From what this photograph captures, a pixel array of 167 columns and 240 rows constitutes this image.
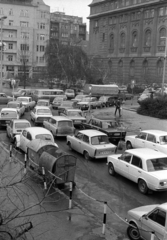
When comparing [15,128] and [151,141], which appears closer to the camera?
[151,141]

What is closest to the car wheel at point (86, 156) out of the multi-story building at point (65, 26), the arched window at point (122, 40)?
the arched window at point (122, 40)

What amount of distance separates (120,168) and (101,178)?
0.98 m

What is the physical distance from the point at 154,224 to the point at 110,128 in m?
13.2

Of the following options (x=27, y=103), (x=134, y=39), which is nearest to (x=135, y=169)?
(x=27, y=103)

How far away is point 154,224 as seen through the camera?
8.38 m

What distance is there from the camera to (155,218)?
845 cm

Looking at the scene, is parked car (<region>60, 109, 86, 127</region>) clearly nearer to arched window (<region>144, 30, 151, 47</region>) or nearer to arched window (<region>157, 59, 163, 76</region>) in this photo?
arched window (<region>157, 59, 163, 76</region>)

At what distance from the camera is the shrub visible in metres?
31.6

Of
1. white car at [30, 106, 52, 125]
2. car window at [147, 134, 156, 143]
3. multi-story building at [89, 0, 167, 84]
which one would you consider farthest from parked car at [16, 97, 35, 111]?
multi-story building at [89, 0, 167, 84]

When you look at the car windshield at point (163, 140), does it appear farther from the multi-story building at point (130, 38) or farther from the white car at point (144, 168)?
the multi-story building at point (130, 38)

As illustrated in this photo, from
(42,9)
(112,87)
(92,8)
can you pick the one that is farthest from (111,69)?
(112,87)

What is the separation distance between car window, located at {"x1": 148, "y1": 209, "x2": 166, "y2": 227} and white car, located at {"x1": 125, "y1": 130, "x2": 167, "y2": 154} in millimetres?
8703

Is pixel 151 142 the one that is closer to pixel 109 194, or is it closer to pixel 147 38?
pixel 109 194

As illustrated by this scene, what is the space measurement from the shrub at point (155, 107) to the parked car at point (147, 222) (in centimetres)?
2303
